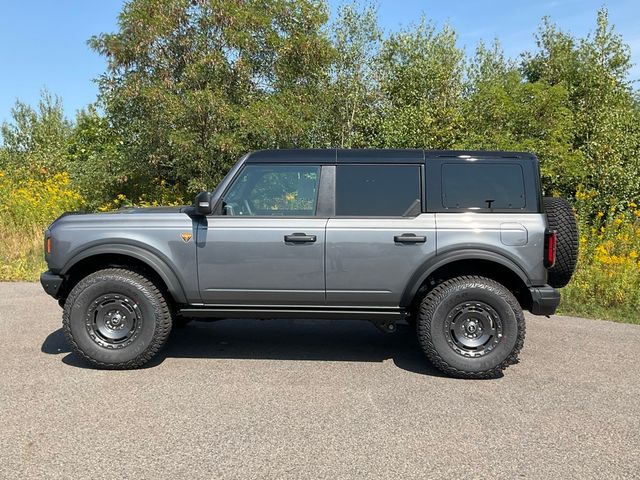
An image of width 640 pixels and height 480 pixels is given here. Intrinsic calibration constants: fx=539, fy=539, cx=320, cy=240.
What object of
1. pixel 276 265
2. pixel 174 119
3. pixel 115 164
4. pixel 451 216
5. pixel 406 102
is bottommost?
pixel 276 265

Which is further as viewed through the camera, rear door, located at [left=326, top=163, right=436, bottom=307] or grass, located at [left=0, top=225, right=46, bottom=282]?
grass, located at [left=0, top=225, right=46, bottom=282]

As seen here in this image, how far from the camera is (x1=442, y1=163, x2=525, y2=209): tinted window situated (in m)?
4.48

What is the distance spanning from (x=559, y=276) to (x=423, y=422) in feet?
6.57

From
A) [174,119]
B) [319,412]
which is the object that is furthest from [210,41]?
[319,412]

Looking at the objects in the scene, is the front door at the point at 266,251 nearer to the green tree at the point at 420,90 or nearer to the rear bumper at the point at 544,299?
the rear bumper at the point at 544,299

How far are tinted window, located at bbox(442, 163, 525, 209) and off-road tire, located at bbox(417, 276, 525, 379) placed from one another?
26.3 inches

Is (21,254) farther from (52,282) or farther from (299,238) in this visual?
(299,238)

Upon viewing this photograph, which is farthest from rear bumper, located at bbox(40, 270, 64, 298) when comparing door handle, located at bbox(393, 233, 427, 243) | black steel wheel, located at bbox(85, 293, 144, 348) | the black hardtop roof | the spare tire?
the spare tire

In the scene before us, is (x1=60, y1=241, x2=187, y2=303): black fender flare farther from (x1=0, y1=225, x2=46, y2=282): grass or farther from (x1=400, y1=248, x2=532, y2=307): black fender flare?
(x1=0, y1=225, x2=46, y2=282): grass

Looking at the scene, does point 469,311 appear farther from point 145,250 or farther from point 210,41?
point 210,41

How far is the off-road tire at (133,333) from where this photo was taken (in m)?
4.52

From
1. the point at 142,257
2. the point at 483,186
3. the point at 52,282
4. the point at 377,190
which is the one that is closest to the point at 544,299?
the point at 483,186

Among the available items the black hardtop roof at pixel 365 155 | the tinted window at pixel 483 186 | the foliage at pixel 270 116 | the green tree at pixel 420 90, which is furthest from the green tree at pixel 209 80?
the tinted window at pixel 483 186

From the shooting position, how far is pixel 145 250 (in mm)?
4559
